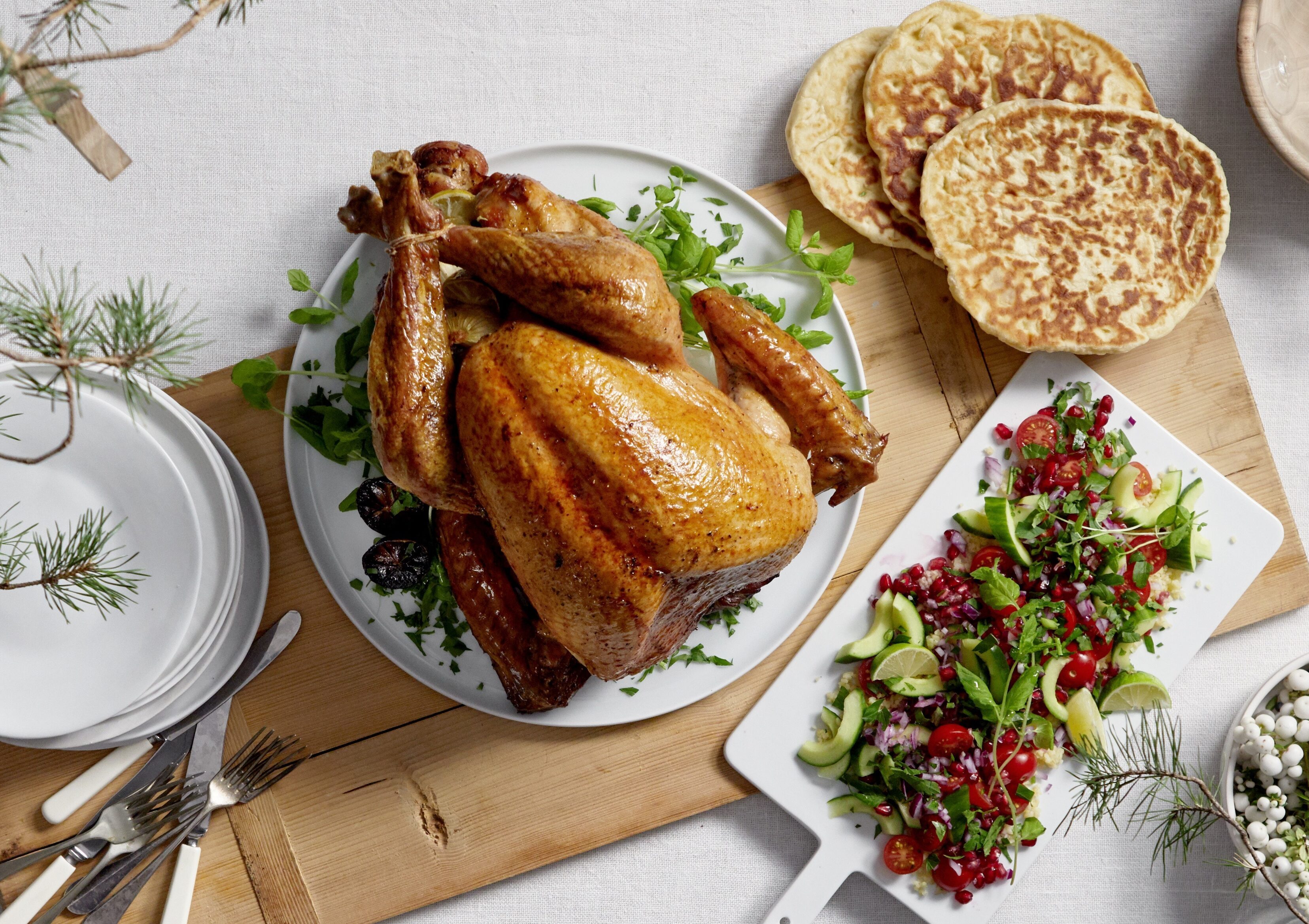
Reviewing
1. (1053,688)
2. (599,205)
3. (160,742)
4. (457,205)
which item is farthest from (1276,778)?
(160,742)

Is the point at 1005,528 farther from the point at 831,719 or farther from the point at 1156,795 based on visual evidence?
the point at 1156,795

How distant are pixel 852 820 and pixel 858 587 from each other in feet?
2.38

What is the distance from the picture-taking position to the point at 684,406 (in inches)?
85.2

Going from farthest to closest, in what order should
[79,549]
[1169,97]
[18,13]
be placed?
[1169,97]
[18,13]
[79,549]

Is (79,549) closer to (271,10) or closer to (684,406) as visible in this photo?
(684,406)

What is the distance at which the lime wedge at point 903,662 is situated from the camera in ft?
9.43

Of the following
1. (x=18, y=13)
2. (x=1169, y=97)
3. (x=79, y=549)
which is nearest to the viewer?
(x=79, y=549)

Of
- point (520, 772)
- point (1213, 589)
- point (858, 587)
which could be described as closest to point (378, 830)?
point (520, 772)

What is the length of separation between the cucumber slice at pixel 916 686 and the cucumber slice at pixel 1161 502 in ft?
2.51

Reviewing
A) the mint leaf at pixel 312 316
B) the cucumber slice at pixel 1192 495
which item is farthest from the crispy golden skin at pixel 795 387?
the cucumber slice at pixel 1192 495

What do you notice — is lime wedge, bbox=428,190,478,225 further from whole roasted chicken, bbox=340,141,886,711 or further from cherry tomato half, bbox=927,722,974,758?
cherry tomato half, bbox=927,722,974,758

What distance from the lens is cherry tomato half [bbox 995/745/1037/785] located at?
9.44 feet

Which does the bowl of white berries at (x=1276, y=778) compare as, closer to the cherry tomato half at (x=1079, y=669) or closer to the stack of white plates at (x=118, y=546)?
the cherry tomato half at (x=1079, y=669)

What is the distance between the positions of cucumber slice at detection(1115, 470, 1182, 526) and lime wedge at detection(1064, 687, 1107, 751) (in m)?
0.54
